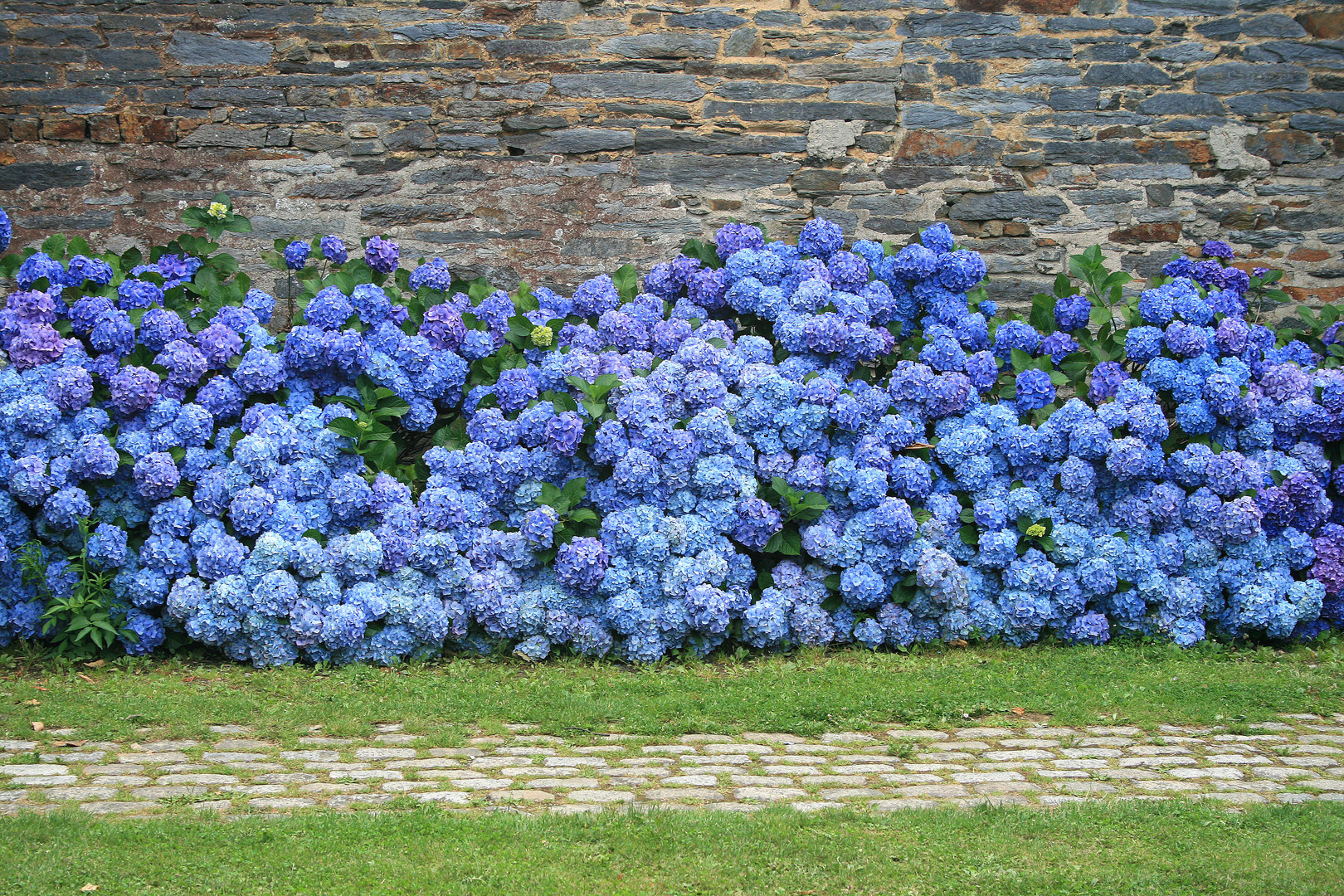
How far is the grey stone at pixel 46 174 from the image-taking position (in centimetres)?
664

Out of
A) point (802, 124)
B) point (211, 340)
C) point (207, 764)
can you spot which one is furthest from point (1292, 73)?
point (207, 764)

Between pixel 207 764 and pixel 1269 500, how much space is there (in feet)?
15.9

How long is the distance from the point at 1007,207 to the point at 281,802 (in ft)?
17.9

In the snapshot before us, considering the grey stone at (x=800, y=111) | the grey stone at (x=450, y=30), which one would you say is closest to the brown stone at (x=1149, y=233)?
the grey stone at (x=800, y=111)

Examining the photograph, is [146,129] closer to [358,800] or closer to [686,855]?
[358,800]

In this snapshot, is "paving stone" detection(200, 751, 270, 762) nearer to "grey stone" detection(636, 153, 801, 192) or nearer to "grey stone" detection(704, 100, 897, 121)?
"grey stone" detection(636, 153, 801, 192)

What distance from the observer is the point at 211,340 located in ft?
17.7

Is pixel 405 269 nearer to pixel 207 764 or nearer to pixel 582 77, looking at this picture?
pixel 582 77

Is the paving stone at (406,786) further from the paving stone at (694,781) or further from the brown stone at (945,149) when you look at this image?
the brown stone at (945,149)

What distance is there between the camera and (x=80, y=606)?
491 centimetres

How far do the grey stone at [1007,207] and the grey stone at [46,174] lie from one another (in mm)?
5203

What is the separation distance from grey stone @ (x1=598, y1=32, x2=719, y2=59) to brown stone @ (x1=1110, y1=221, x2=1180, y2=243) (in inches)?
112

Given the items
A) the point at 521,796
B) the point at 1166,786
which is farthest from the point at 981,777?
the point at 521,796

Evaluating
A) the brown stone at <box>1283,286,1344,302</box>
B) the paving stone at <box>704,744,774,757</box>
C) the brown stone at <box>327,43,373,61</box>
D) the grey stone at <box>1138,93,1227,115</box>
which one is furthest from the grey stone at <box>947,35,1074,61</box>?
the paving stone at <box>704,744,774,757</box>
